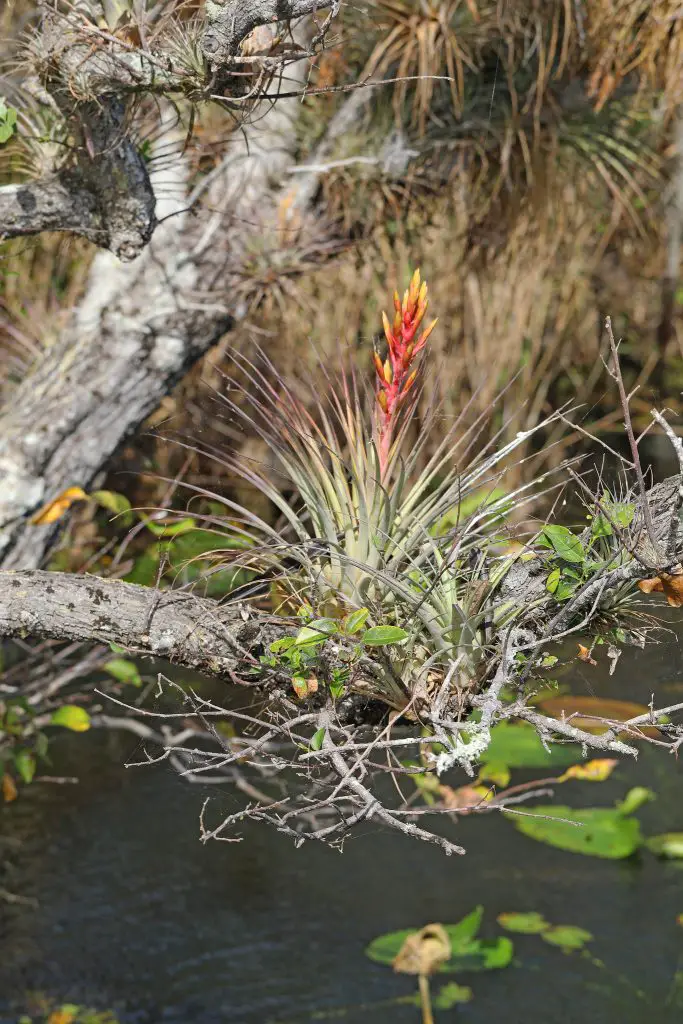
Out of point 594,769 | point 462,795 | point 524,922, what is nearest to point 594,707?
point 594,769

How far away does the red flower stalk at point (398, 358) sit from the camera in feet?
4.46

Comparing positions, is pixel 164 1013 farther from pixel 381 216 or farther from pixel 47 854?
pixel 381 216

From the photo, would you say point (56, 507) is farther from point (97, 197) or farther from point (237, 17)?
point (237, 17)

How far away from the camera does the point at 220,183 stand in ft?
10.6

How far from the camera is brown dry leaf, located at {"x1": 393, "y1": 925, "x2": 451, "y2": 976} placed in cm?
347

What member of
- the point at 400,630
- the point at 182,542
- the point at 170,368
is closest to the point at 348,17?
the point at 170,368

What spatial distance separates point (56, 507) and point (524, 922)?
2.17 m

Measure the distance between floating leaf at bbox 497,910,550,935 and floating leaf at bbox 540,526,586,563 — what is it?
2626 millimetres

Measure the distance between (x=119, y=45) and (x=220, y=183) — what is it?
174 centimetres

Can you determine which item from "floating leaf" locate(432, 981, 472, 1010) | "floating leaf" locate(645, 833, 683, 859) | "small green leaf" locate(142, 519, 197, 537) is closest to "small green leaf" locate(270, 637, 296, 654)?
"small green leaf" locate(142, 519, 197, 537)

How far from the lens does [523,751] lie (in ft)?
13.3

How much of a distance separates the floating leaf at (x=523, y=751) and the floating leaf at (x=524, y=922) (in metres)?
0.54

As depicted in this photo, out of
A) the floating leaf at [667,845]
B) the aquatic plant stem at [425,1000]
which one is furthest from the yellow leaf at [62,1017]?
the floating leaf at [667,845]

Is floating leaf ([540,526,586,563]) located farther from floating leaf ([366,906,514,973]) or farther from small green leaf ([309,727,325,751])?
floating leaf ([366,906,514,973])
